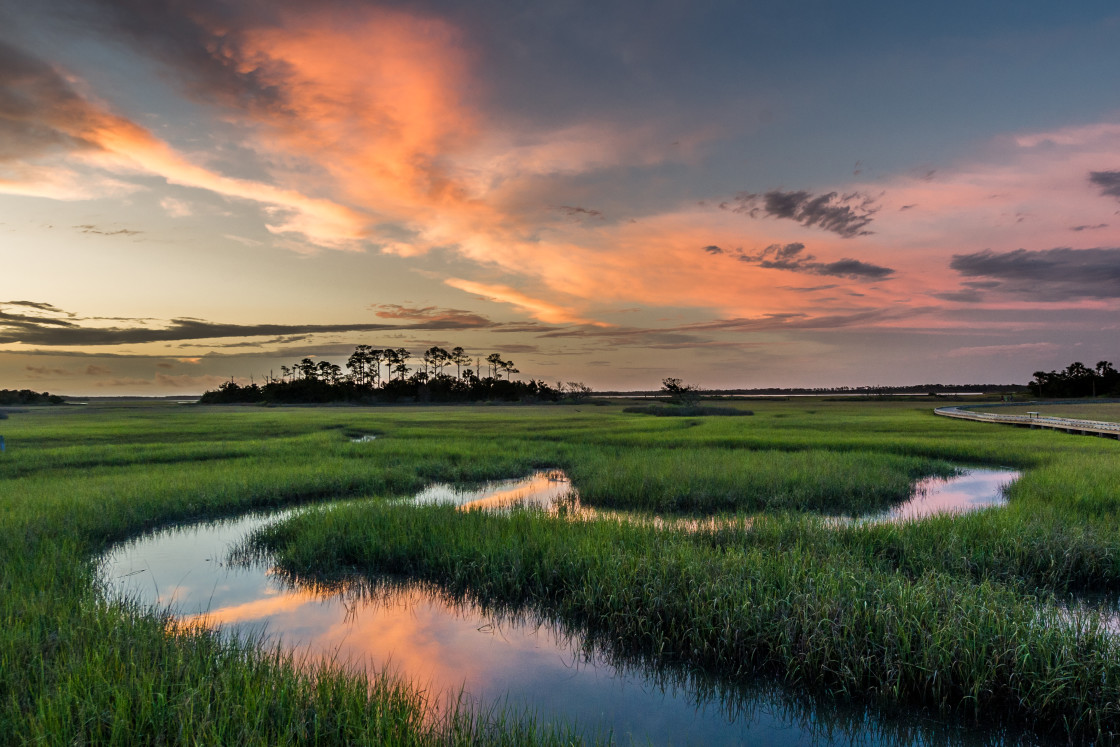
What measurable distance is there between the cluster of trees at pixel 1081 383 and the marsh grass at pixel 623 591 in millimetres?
117722

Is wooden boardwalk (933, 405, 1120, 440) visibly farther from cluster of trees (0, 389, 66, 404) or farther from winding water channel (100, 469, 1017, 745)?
cluster of trees (0, 389, 66, 404)

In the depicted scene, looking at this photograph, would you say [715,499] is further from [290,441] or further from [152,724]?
[290,441]

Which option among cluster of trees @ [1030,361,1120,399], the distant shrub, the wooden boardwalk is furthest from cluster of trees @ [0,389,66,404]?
cluster of trees @ [1030,361,1120,399]

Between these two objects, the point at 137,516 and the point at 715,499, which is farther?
the point at 715,499

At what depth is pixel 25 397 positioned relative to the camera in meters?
117

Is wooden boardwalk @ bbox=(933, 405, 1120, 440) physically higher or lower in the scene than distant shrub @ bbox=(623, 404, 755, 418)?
higher

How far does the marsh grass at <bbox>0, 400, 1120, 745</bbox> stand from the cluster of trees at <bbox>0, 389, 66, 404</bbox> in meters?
130

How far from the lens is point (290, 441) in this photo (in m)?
30.0

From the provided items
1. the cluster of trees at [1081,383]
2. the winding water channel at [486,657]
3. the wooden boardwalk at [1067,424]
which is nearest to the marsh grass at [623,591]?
the winding water channel at [486,657]

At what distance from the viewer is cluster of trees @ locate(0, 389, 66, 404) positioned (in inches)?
4473

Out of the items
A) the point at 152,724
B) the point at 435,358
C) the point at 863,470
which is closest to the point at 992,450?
the point at 863,470

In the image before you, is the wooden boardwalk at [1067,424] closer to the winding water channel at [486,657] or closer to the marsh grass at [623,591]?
the marsh grass at [623,591]

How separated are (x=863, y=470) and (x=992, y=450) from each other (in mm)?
11486

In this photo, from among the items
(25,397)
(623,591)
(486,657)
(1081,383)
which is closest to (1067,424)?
(623,591)
